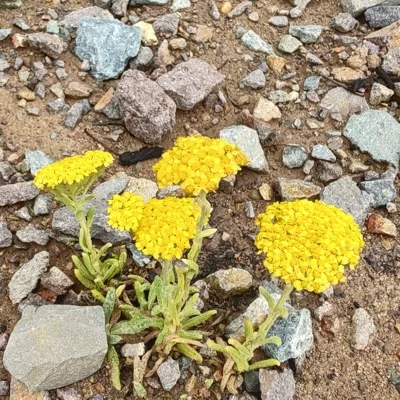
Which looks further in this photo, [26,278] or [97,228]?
[97,228]

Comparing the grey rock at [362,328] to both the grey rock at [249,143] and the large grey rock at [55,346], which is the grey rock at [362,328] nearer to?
the grey rock at [249,143]

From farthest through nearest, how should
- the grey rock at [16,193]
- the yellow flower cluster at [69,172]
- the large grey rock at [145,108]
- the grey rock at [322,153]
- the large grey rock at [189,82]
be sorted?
1. the large grey rock at [189,82]
2. the grey rock at [322,153]
3. the large grey rock at [145,108]
4. the grey rock at [16,193]
5. the yellow flower cluster at [69,172]

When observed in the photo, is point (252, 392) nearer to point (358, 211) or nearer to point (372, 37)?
point (358, 211)

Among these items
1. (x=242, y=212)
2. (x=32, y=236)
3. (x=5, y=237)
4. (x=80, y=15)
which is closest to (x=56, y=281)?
(x=32, y=236)

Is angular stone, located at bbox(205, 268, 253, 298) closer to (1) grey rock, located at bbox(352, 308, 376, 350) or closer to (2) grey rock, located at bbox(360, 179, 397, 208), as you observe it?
(1) grey rock, located at bbox(352, 308, 376, 350)

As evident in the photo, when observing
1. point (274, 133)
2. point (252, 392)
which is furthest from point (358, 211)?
point (252, 392)

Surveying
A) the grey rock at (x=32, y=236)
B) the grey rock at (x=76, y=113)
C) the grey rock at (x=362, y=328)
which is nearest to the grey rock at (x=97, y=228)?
the grey rock at (x=32, y=236)

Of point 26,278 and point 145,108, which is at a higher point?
point 145,108

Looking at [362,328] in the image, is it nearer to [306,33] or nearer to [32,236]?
[32,236]
